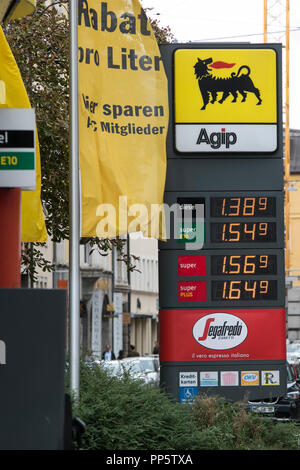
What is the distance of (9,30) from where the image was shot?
21.1 metres

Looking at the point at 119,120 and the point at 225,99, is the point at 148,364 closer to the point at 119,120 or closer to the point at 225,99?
the point at 225,99

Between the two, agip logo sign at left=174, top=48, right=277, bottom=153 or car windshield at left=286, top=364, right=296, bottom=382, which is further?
car windshield at left=286, top=364, right=296, bottom=382

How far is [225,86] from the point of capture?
620 inches

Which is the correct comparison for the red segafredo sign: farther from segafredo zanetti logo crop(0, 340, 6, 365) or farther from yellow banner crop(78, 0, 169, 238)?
segafredo zanetti logo crop(0, 340, 6, 365)

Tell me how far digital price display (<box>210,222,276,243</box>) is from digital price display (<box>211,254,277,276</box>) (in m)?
0.21

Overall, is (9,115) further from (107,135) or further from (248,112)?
(248,112)

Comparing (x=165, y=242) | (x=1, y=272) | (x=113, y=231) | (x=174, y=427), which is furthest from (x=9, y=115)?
(x=165, y=242)

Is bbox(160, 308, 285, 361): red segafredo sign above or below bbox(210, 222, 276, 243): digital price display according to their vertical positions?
below

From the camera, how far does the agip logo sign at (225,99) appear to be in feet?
51.6

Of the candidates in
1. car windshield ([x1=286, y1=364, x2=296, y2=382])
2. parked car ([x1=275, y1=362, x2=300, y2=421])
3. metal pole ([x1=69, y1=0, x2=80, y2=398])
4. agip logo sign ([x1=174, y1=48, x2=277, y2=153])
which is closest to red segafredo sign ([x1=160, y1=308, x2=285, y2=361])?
agip logo sign ([x1=174, y1=48, x2=277, y2=153])

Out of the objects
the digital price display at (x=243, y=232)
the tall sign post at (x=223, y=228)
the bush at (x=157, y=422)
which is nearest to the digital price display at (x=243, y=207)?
the tall sign post at (x=223, y=228)

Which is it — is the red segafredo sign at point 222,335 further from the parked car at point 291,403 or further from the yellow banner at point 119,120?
the parked car at point 291,403

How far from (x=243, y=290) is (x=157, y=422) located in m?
4.22

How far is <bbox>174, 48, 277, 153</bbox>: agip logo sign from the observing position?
15.7 metres
